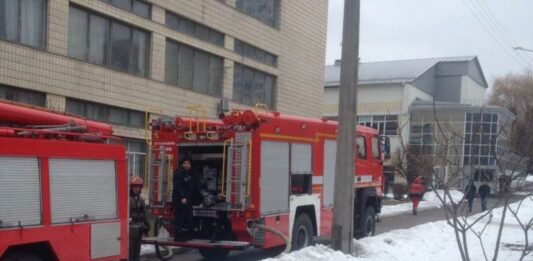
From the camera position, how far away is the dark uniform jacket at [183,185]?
11.9 meters

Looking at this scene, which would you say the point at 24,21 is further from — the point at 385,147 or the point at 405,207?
the point at 405,207

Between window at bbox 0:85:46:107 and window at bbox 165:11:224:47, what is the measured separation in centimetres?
585

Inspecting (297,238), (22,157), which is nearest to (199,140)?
(297,238)

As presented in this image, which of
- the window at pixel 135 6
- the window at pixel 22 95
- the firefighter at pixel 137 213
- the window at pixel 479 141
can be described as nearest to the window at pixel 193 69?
the window at pixel 135 6

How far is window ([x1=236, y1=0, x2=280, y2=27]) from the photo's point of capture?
2630 cm

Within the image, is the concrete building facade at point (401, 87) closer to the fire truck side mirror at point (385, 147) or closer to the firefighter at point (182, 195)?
the fire truck side mirror at point (385, 147)

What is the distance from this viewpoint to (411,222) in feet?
79.4

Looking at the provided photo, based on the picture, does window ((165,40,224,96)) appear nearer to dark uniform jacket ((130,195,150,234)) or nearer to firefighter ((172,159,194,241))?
firefighter ((172,159,194,241))

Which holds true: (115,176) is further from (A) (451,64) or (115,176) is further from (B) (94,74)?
(A) (451,64)

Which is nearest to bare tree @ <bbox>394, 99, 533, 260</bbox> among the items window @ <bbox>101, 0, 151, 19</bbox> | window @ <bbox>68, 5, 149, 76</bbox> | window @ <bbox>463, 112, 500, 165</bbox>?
window @ <bbox>463, 112, 500, 165</bbox>

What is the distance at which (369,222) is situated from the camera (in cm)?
1652

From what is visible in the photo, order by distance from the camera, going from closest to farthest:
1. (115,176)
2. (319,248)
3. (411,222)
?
(115,176) → (319,248) → (411,222)

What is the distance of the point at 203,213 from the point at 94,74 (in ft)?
28.2

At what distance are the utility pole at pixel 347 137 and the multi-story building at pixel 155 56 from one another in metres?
8.84
